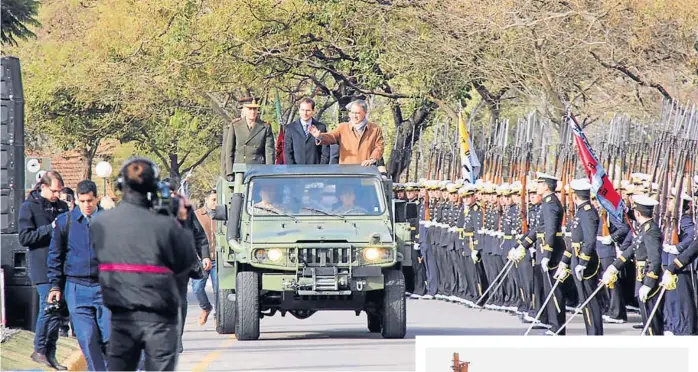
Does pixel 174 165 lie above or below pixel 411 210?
above

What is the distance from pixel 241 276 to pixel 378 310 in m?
1.61

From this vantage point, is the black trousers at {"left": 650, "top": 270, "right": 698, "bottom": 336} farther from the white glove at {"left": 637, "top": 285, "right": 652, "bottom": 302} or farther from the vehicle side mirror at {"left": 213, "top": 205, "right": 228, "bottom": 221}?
the vehicle side mirror at {"left": 213, "top": 205, "right": 228, "bottom": 221}

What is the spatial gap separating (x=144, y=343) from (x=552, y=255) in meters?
9.56

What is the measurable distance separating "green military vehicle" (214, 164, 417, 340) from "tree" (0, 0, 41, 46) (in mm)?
7810

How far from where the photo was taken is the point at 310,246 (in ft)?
58.5

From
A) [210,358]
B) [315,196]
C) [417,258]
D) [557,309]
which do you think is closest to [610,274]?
[557,309]

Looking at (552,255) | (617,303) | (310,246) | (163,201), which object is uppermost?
(163,201)

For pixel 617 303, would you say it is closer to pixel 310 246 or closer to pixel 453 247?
pixel 310 246

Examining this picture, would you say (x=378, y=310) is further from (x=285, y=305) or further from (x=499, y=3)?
(x=499, y=3)

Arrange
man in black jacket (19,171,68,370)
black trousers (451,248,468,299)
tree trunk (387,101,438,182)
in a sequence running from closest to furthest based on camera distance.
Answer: man in black jacket (19,171,68,370), black trousers (451,248,468,299), tree trunk (387,101,438,182)

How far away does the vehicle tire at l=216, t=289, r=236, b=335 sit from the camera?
18.7m

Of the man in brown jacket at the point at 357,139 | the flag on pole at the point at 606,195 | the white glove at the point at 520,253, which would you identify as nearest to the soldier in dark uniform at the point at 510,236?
the white glove at the point at 520,253

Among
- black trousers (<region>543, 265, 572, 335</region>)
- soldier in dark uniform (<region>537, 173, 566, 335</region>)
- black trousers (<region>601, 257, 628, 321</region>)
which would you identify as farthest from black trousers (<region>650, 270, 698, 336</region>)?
black trousers (<region>601, 257, 628, 321</region>)

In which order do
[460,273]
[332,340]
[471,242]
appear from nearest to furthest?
[332,340]
[471,242]
[460,273]
